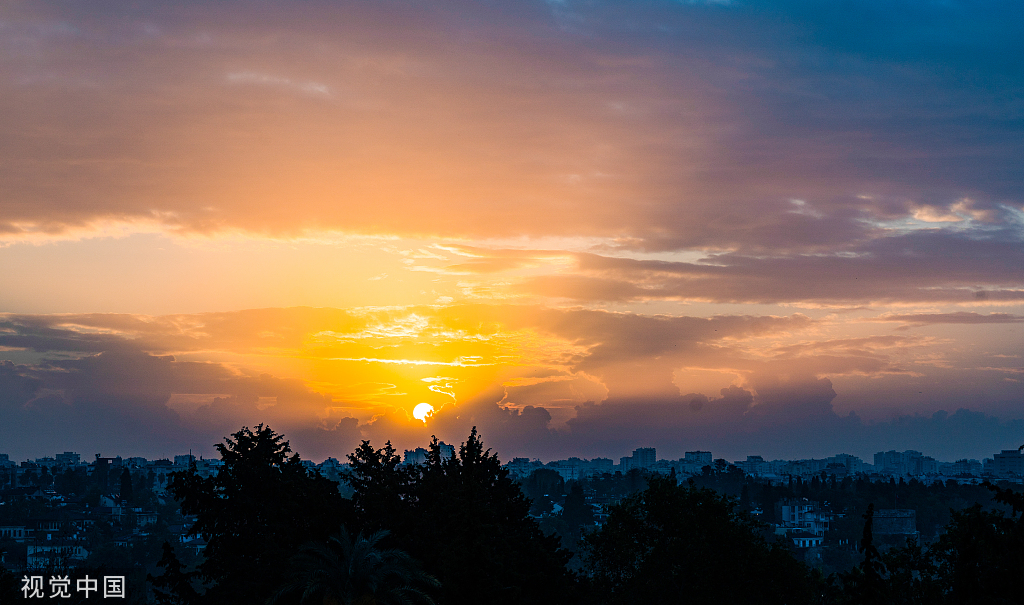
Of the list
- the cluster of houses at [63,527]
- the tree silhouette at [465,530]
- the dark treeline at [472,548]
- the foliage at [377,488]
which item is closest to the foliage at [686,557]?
the dark treeline at [472,548]

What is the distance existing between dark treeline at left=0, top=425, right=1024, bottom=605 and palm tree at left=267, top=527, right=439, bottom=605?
5 centimetres

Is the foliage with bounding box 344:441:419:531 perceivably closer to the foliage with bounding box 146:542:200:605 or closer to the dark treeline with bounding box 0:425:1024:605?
the dark treeline with bounding box 0:425:1024:605

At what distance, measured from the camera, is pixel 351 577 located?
2852 centimetres

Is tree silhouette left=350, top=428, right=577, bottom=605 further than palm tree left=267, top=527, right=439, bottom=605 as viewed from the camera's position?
Yes

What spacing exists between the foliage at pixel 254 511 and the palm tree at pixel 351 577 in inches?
138

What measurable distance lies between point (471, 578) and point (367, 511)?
21.2ft

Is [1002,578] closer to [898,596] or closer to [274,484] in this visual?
[898,596]

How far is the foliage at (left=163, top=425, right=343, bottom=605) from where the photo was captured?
110 feet

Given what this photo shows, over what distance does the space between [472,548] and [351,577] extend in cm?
495

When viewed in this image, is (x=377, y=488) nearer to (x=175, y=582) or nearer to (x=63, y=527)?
(x=175, y=582)

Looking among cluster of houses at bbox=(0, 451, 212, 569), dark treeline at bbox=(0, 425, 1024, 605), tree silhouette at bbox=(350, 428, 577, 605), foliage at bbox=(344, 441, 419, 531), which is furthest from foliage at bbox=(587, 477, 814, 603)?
cluster of houses at bbox=(0, 451, 212, 569)

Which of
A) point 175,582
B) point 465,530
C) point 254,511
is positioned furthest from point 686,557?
point 175,582

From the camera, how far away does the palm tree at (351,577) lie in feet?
93.0

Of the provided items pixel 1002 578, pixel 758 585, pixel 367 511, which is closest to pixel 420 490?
pixel 367 511
